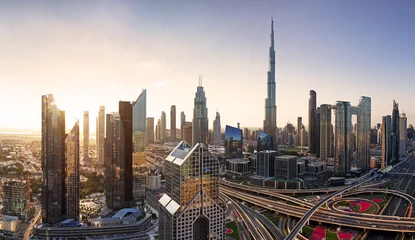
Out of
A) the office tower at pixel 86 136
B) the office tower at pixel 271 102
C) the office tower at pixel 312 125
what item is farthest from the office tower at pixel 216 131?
the office tower at pixel 86 136

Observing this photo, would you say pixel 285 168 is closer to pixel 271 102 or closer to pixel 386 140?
pixel 386 140

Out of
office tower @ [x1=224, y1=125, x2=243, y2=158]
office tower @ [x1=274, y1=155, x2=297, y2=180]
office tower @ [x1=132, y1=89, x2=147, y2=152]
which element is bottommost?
office tower @ [x1=274, y1=155, x2=297, y2=180]

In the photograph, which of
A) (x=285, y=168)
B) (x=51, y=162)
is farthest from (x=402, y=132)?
(x=51, y=162)

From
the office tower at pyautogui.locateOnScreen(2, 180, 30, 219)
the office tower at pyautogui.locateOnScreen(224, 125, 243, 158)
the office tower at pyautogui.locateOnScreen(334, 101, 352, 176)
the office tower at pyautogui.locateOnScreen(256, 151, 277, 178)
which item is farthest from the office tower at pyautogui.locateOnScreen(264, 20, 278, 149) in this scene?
the office tower at pyautogui.locateOnScreen(2, 180, 30, 219)

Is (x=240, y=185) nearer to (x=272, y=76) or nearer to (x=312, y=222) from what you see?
(x=312, y=222)

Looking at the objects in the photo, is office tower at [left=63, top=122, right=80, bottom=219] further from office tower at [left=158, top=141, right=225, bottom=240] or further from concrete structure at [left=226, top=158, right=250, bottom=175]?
concrete structure at [left=226, top=158, right=250, bottom=175]
